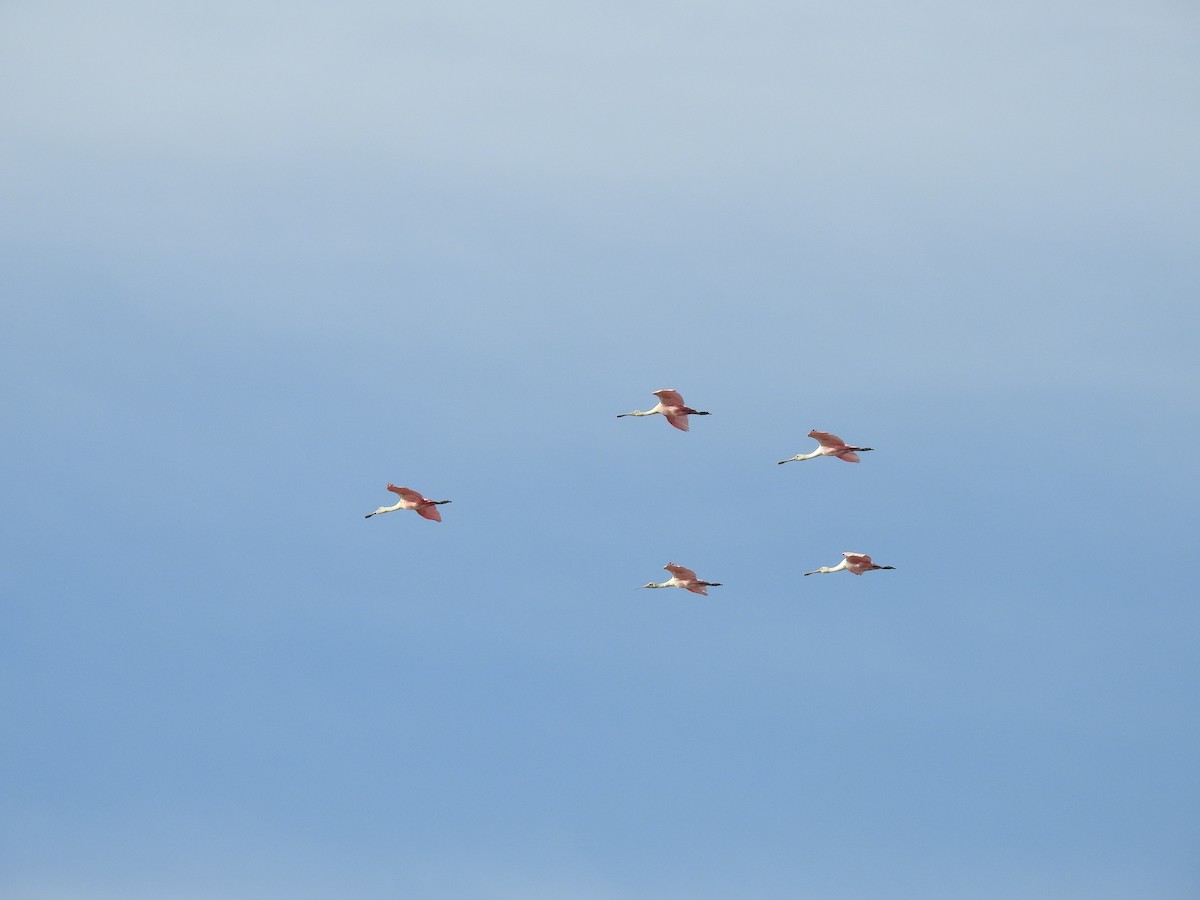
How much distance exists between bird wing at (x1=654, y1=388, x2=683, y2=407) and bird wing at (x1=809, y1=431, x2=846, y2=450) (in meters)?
3.21

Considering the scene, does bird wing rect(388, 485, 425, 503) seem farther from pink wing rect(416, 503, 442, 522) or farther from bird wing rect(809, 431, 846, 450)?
bird wing rect(809, 431, 846, 450)

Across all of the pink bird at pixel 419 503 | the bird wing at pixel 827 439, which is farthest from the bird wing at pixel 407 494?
the bird wing at pixel 827 439

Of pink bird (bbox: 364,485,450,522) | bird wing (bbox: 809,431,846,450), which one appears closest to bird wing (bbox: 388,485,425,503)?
pink bird (bbox: 364,485,450,522)

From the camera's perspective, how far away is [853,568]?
185 ft

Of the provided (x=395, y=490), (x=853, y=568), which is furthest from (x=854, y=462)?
(x=395, y=490)

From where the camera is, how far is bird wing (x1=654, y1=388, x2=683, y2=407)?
56.1 meters

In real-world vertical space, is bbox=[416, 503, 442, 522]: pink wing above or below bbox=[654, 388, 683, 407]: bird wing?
below

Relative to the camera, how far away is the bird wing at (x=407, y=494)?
187 ft

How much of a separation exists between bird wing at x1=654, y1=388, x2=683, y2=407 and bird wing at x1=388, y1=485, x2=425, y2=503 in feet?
20.7

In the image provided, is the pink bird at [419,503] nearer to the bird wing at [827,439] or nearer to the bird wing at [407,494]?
the bird wing at [407,494]

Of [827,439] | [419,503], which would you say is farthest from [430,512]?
[827,439]

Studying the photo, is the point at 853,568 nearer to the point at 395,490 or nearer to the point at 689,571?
the point at 689,571

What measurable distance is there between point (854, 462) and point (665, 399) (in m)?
4.75

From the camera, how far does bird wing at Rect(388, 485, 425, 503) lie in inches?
2242
